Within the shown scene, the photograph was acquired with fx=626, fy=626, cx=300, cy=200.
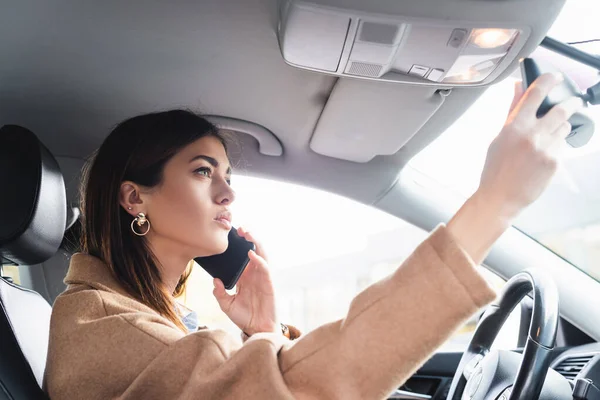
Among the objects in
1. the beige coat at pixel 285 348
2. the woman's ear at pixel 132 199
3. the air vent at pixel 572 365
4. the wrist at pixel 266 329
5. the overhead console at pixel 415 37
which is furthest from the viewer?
the wrist at pixel 266 329

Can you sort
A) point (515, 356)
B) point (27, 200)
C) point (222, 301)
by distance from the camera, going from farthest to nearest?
1. point (222, 301)
2. point (515, 356)
3. point (27, 200)

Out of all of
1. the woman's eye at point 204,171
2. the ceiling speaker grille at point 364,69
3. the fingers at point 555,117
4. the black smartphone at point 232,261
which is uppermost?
the fingers at point 555,117

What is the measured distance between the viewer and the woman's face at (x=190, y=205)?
1.77 m

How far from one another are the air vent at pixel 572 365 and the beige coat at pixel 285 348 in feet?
3.23

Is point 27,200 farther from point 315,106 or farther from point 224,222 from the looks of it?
point 315,106

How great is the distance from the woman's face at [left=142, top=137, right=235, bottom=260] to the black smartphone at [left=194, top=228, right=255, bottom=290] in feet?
1.02

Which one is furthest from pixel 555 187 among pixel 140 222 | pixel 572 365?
pixel 140 222

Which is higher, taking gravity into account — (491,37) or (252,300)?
(491,37)

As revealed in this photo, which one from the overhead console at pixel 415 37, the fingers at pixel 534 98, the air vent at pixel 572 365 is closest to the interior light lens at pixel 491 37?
the overhead console at pixel 415 37

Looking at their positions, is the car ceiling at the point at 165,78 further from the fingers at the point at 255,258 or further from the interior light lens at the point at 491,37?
the fingers at the point at 255,258

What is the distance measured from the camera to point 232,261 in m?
2.16

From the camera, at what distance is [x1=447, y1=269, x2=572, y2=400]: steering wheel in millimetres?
1311

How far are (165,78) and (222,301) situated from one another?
0.78 meters

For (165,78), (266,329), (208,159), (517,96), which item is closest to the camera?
(517,96)
